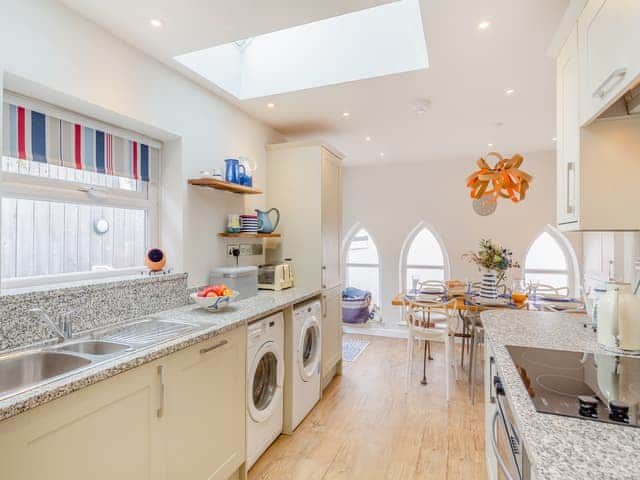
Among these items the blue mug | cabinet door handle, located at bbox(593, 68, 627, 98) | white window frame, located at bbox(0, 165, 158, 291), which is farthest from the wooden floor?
cabinet door handle, located at bbox(593, 68, 627, 98)

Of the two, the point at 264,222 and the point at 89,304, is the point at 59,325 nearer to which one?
the point at 89,304

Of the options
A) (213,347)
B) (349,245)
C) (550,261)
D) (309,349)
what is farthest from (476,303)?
(349,245)

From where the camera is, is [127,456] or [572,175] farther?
[572,175]

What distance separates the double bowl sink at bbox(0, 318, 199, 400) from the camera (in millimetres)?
1285

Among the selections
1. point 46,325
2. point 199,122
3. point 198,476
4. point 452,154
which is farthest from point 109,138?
point 452,154

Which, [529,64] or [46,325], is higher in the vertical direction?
[529,64]

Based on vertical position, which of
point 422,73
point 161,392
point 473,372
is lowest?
point 473,372

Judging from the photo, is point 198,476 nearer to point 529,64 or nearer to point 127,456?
point 127,456

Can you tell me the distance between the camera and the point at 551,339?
5.19 feet

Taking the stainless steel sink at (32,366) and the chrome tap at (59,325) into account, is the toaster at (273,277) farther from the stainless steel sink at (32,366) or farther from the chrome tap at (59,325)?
the stainless steel sink at (32,366)

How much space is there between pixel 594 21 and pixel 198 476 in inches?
98.3

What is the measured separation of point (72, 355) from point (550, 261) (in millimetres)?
5291

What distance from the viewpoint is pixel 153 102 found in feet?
7.10

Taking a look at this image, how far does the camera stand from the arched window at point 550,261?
4.57m
